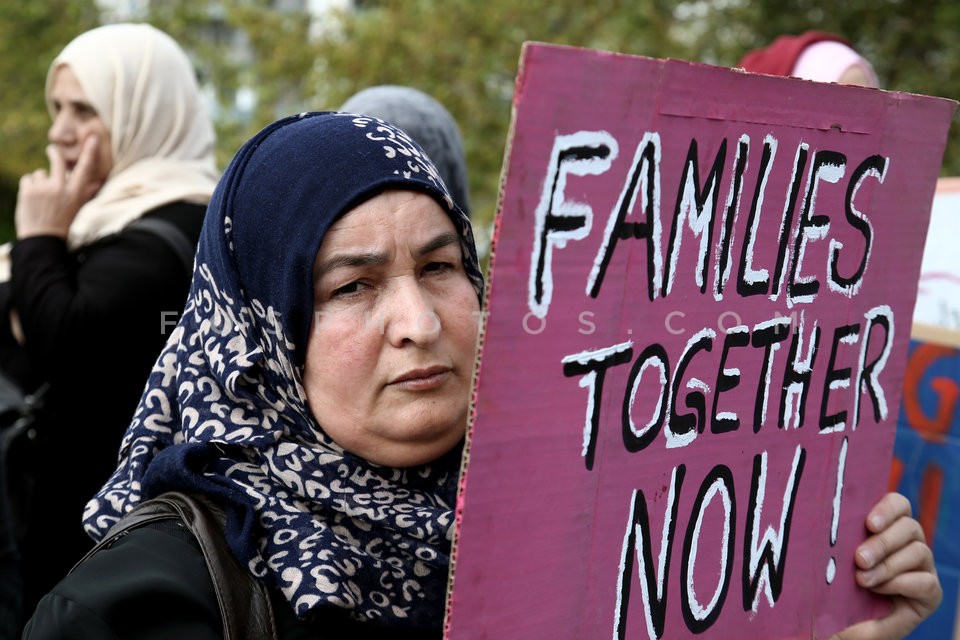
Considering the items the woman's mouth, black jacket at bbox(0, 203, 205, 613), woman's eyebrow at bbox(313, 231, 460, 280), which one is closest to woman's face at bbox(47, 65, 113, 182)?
black jacket at bbox(0, 203, 205, 613)

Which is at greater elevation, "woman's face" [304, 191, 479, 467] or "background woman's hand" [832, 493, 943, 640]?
"woman's face" [304, 191, 479, 467]

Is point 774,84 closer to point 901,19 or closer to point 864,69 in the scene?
point 864,69

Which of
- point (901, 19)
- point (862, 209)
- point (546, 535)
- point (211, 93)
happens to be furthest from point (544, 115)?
point (211, 93)

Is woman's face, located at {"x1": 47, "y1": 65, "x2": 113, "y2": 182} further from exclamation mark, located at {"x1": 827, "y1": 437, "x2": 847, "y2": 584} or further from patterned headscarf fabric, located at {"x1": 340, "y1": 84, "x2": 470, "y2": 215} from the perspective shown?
exclamation mark, located at {"x1": 827, "y1": 437, "x2": 847, "y2": 584}

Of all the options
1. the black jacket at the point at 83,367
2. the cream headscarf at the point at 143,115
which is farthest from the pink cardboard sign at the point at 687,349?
the cream headscarf at the point at 143,115

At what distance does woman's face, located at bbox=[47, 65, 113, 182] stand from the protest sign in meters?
2.33

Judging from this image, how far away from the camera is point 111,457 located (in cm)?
259

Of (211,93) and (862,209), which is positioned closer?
(862,209)

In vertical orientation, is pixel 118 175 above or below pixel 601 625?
above

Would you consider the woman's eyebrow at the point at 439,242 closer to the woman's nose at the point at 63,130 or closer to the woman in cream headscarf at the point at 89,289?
the woman in cream headscarf at the point at 89,289

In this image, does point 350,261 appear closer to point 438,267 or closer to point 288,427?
point 438,267

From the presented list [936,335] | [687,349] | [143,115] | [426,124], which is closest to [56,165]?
[143,115]

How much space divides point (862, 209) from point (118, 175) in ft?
7.46

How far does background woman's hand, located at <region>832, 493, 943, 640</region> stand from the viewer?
5.36 ft
